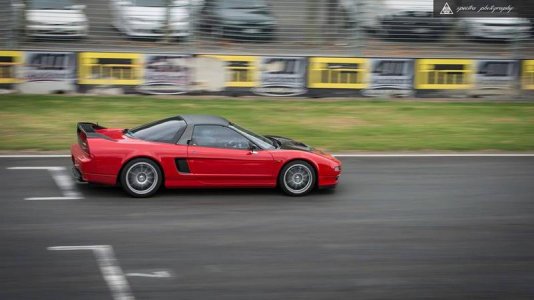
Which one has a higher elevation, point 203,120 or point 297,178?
point 203,120

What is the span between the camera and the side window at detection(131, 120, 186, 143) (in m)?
10.4

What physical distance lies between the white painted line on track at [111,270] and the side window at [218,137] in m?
2.56

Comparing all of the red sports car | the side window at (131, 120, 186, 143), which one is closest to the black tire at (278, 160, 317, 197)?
the red sports car

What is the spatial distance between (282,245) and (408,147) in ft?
21.3

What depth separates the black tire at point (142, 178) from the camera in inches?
399

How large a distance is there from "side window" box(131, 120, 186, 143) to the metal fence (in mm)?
7690

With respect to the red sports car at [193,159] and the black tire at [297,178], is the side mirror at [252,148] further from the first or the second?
the black tire at [297,178]

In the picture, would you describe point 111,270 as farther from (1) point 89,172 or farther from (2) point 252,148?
(2) point 252,148

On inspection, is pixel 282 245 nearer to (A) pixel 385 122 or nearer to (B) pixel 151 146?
(B) pixel 151 146

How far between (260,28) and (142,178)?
9.29 meters

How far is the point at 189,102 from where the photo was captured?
57.7 ft

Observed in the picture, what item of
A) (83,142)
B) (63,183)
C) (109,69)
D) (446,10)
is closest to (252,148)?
(83,142)

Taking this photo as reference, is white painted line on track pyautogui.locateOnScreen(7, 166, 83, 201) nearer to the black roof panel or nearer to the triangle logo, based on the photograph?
the black roof panel

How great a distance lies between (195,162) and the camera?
10328 mm
